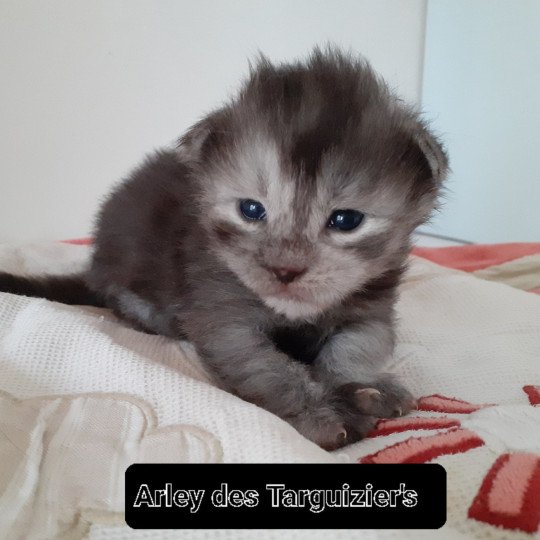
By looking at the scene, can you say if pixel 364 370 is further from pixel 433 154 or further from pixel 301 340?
pixel 433 154

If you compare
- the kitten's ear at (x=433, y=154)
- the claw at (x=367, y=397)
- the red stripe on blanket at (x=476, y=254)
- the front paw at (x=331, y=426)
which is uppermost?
the kitten's ear at (x=433, y=154)

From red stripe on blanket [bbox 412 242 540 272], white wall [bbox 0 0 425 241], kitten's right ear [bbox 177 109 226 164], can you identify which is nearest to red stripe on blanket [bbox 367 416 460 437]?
kitten's right ear [bbox 177 109 226 164]

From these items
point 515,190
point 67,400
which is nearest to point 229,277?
point 67,400

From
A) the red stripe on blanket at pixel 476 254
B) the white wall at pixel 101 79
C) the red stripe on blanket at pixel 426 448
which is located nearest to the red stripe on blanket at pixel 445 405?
the red stripe on blanket at pixel 426 448

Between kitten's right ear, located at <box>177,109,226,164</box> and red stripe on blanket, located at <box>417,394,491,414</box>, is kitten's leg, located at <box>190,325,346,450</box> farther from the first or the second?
kitten's right ear, located at <box>177,109,226,164</box>

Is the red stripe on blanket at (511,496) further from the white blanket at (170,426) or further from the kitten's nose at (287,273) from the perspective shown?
the kitten's nose at (287,273)

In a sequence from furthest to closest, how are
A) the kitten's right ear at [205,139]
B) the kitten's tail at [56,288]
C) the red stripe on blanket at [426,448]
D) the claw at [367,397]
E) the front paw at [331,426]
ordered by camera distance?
the kitten's tail at [56,288]
the kitten's right ear at [205,139]
the claw at [367,397]
the front paw at [331,426]
the red stripe on blanket at [426,448]

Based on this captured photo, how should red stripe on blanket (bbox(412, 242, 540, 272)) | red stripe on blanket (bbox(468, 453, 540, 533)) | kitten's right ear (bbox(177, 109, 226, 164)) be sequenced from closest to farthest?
red stripe on blanket (bbox(468, 453, 540, 533)) < kitten's right ear (bbox(177, 109, 226, 164)) < red stripe on blanket (bbox(412, 242, 540, 272))

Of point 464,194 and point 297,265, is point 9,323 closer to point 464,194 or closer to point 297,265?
point 297,265
